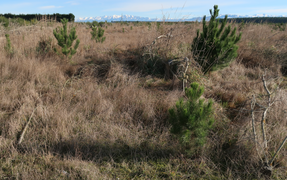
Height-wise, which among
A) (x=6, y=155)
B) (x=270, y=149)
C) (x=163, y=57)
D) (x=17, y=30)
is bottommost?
(x=6, y=155)

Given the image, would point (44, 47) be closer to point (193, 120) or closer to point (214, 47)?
point (214, 47)

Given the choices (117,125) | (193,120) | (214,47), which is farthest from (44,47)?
(193,120)

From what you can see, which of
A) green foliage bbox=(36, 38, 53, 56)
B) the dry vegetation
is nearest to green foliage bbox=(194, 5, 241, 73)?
the dry vegetation

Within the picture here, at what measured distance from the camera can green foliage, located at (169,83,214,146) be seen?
2.31 meters

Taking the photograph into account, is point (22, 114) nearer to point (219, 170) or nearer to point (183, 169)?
point (183, 169)

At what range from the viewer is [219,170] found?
2.40m

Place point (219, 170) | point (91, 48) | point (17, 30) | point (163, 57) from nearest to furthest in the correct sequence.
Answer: point (219, 170)
point (163, 57)
point (91, 48)
point (17, 30)

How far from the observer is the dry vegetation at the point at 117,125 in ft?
7.79

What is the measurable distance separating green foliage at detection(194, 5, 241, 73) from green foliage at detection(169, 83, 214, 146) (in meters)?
2.78

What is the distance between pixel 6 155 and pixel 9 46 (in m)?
4.72

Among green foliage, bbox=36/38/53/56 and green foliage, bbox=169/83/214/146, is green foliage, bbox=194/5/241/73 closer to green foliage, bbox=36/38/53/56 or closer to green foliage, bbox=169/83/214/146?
green foliage, bbox=169/83/214/146

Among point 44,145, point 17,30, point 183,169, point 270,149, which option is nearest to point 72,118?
point 44,145

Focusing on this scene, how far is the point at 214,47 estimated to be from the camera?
4.90 meters

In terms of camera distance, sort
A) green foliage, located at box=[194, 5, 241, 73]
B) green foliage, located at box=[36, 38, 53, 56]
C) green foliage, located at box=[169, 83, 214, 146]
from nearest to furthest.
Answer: green foliage, located at box=[169, 83, 214, 146] < green foliage, located at box=[194, 5, 241, 73] < green foliage, located at box=[36, 38, 53, 56]
